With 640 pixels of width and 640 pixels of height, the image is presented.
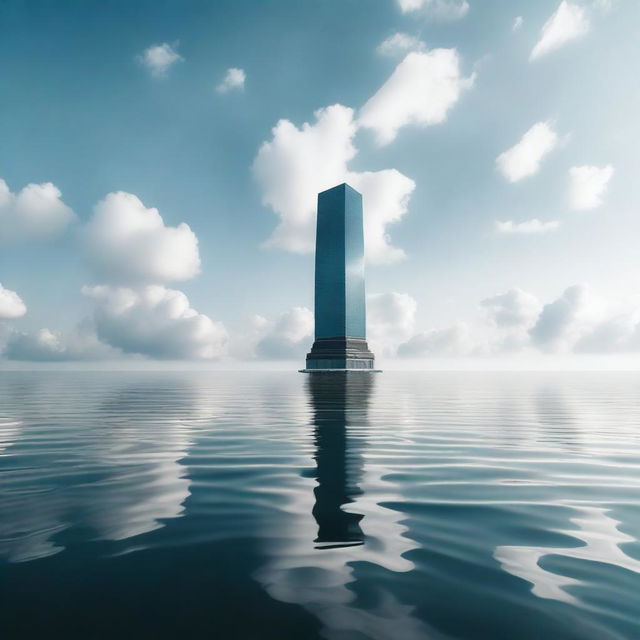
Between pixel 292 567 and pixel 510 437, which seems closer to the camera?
pixel 292 567

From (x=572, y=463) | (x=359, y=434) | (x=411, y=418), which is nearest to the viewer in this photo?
(x=572, y=463)

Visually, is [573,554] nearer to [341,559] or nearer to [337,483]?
[341,559]

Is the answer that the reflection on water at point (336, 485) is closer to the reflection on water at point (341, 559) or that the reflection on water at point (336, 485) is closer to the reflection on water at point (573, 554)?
the reflection on water at point (341, 559)

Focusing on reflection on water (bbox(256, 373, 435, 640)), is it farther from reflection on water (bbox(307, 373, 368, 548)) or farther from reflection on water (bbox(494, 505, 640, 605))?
reflection on water (bbox(494, 505, 640, 605))

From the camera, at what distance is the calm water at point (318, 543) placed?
4.50 m

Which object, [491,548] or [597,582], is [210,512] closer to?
[491,548]

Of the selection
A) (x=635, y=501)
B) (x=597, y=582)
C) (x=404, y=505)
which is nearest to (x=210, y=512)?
(x=404, y=505)

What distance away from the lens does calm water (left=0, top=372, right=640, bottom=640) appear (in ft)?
14.8

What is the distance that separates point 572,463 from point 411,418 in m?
13.5

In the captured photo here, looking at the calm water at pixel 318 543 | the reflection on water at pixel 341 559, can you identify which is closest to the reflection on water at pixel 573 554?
the calm water at pixel 318 543

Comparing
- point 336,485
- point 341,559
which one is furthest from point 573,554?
point 336,485

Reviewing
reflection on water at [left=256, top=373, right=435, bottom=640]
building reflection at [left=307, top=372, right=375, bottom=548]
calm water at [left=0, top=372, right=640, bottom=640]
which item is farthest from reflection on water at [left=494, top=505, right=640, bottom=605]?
building reflection at [left=307, top=372, right=375, bottom=548]

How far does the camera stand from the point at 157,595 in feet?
16.2

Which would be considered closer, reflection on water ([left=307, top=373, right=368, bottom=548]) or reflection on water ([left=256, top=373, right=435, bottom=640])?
reflection on water ([left=256, top=373, right=435, bottom=640])
